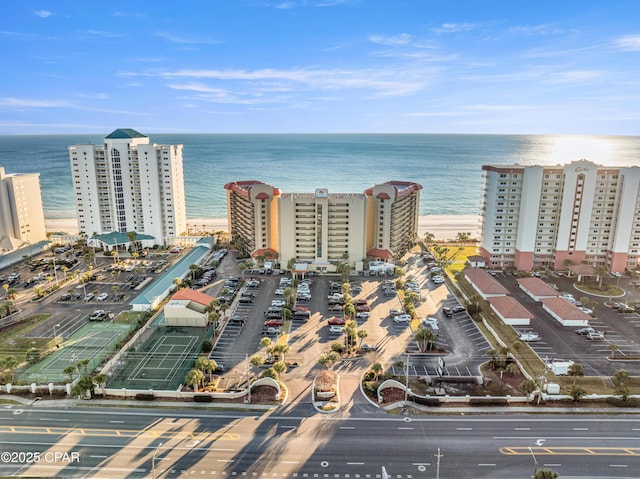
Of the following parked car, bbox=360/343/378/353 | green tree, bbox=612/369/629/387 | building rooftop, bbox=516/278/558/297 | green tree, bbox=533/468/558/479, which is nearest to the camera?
green tree, bbox=533/468/558/479

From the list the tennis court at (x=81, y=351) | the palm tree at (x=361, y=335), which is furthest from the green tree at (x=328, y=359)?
the tennis court at (x=81, y=351)

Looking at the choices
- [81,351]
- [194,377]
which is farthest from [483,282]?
[81,351]

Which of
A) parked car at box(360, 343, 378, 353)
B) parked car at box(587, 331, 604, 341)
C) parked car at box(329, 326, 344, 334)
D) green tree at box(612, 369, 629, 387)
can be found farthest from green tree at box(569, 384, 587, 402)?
parked car at box(329, 326, 344, 334)

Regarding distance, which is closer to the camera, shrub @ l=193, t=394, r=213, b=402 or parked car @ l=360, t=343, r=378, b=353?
shrub @ l=193, t=394, r=213, b=402

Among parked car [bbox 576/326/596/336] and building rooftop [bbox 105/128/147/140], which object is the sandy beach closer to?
building rooftop [bbox 105/128/147/140]

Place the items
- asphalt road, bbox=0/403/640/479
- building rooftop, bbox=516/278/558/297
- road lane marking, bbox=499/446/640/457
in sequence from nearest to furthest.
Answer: asphalt road, bbox=0/403/640/479 < road lane marking, bbox=499/446/640/457 < building rooftop, bbox=516/278/558/297

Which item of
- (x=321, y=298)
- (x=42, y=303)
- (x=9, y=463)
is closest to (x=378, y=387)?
(x=321, y=298)

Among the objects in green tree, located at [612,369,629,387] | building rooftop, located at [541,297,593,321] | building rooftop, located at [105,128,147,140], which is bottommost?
green tree, located at [612,369,629,387]
